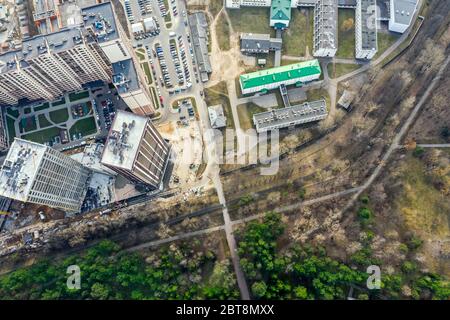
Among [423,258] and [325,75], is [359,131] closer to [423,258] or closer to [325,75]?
[325,75]

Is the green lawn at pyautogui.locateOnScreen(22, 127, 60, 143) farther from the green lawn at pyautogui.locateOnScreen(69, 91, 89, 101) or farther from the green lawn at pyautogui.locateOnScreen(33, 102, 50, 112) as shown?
the green lawn at pyautogui.locateOnScreen(69, 91, 89, 101)

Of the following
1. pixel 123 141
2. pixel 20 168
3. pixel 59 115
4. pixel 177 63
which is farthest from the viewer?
pixel 177 63

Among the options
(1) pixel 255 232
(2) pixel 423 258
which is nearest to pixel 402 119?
(2) pixel 423 258

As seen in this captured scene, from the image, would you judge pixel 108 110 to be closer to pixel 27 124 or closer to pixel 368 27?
pixel 27 124

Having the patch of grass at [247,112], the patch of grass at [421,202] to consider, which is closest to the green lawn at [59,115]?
the patch of grass at [247,112]

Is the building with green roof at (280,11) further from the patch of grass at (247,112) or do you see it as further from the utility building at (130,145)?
the utility building at (130,145)

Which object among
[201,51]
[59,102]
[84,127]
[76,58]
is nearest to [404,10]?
[201,51]

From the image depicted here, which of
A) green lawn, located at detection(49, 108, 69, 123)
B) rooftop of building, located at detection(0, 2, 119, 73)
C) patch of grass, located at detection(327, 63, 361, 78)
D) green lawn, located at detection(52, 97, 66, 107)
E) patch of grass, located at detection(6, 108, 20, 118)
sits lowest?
green lawn, located at detection(49, 108, 69, 123)

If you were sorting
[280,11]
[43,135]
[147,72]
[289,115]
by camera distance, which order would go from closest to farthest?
[289,115] → [43,135] → [280,11] → [147,72]

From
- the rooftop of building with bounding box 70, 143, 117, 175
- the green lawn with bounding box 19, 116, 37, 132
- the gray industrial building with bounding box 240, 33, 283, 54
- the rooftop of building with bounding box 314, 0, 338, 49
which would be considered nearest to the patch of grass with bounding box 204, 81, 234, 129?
the gray industrial building with bounding box 240, 33, 283, 54
